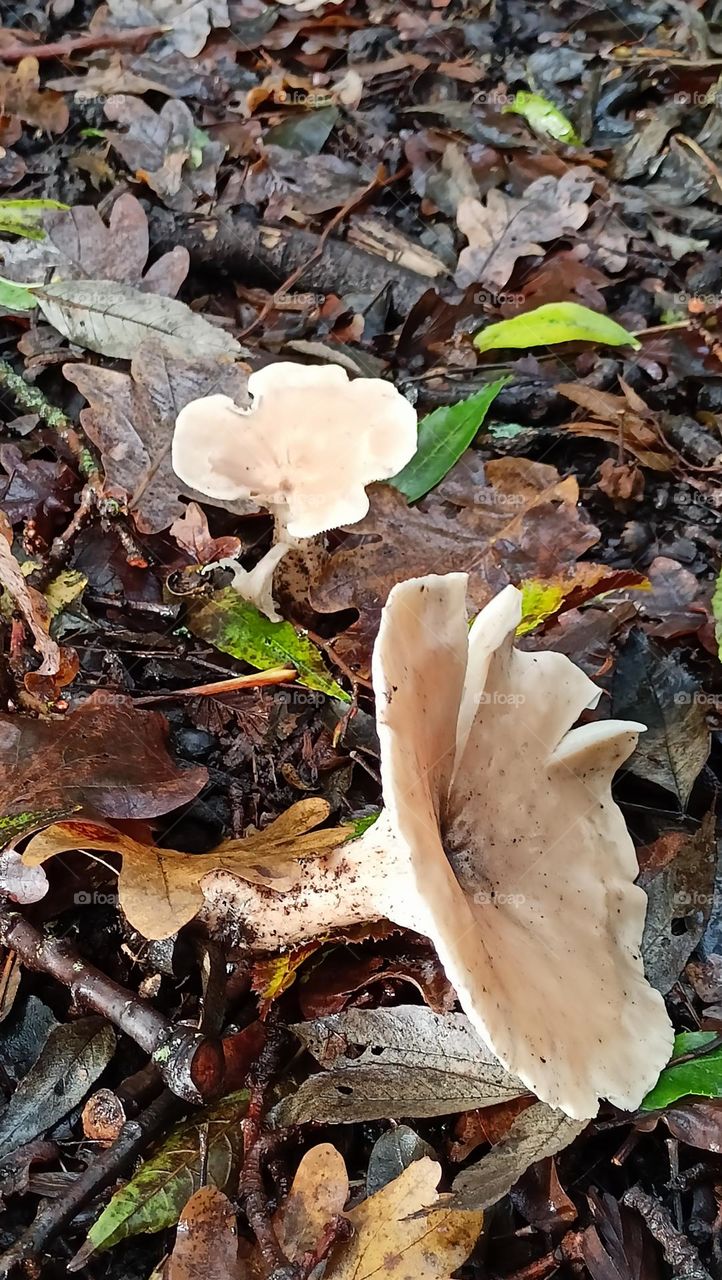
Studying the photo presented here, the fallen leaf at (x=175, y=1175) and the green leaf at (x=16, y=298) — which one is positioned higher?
the green leaf at (x=16, y=298)

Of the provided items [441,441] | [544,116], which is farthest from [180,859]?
[544,116]

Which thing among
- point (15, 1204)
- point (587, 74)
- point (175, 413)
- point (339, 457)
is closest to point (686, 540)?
point (339, 457)

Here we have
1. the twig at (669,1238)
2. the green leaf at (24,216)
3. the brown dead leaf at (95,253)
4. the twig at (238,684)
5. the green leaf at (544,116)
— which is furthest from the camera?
the green leaf at (544,116)

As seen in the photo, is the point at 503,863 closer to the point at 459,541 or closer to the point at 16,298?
the point at 459,541

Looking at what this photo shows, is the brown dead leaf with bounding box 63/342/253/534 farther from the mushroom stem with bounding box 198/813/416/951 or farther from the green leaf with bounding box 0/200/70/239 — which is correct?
the mushroom stem with bounding box 198/813/416/951

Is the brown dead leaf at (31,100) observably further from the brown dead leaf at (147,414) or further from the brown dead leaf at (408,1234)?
the brown dead leaf at (408,1234)

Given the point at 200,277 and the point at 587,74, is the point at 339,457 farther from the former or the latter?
the point at 587,74

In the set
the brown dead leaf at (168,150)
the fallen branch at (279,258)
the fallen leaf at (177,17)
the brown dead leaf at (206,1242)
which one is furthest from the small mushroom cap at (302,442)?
the fallen leaf at (177,17)
